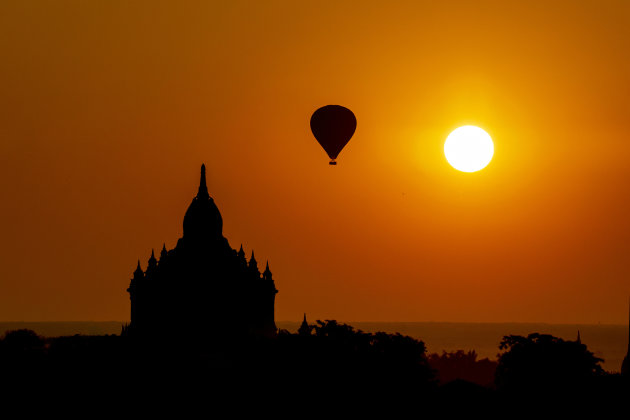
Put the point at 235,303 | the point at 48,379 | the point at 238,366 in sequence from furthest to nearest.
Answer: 1. the point at 235,303
2. the point at 238,366
3. the point at 48,379

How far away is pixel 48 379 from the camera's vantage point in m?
81.4

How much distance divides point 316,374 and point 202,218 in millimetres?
42410

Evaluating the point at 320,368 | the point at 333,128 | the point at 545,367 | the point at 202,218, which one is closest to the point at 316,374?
the point at 320,368

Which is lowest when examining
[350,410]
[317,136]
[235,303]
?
[350,410]

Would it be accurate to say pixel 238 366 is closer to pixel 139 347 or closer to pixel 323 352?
pixel 323 352

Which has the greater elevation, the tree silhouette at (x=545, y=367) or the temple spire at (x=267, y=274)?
the temple spire at (x=267, y=274)

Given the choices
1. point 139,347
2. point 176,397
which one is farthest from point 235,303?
point 176,397

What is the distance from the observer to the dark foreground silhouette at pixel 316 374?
78.4 meters

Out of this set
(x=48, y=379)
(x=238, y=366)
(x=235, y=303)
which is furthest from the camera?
(x=235, y=303)

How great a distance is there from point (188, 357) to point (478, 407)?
25378 millimetres

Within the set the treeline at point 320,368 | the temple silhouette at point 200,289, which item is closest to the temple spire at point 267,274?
the temple silhouette at point 200,289

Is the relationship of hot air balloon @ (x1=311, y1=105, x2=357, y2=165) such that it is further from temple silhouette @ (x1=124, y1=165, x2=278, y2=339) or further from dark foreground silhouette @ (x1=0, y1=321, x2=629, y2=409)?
temple silhouette @ (x1=124, y1=165, x2=278, y2=339)

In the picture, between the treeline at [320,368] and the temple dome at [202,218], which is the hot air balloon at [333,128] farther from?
the temple dome at [202,218]

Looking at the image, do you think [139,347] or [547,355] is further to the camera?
[139,347]
